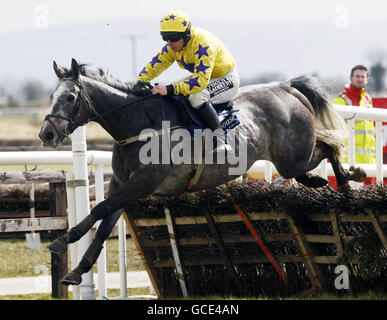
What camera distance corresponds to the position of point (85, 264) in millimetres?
5371

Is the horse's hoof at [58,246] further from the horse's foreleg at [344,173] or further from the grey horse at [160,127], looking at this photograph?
the horse's foreleg at [344,173]

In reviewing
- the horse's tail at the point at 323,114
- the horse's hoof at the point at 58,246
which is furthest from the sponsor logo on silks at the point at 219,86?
the horse's hoof at the point at 58,246

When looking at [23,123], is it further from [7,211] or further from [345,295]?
[345,295]

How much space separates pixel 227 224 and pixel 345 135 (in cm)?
145

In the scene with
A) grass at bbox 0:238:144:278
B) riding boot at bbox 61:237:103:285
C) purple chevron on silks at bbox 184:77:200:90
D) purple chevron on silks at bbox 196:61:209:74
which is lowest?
grass at bbox 0:238:144:278

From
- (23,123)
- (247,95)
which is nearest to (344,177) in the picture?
(247,95)

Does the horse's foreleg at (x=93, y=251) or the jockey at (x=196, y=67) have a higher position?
the jockey at (x=196, y=67)

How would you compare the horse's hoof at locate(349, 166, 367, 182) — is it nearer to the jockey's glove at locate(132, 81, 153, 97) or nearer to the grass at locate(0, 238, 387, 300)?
the jockey's glove at locate(132, 81, 153, 97)

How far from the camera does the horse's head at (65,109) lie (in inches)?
207

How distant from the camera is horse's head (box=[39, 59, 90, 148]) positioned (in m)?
5.27

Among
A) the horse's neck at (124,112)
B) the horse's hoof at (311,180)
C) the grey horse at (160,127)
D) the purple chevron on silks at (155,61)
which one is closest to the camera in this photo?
the grey horse at (160,127)

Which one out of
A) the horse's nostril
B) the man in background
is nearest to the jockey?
the horse's nostril

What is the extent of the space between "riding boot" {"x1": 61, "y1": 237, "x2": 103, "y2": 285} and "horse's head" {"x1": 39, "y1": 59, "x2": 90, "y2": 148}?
0.73 m

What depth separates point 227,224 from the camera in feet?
18.6
